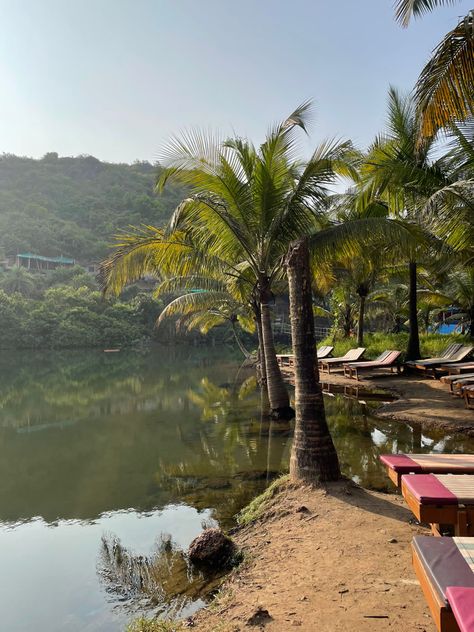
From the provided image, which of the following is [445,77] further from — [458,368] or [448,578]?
[458,368]

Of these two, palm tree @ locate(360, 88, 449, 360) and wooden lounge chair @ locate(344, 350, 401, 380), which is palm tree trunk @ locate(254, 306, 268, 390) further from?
palm tree @ locate(360, 88, 449, 360)

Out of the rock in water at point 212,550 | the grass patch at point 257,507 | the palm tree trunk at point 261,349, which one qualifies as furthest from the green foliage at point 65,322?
the rock in water at point 212,550

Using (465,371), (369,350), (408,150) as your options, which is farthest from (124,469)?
(369,350)

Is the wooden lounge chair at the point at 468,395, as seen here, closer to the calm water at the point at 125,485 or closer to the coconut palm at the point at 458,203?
the calm water at the point at 125,485

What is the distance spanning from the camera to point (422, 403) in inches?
407

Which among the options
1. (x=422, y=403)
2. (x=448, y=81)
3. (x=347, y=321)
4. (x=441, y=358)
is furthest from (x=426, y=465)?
(x=347, y=321)

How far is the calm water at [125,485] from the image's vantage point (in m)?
4.10

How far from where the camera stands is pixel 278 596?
10.3 ft

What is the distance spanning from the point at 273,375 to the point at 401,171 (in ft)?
18.3

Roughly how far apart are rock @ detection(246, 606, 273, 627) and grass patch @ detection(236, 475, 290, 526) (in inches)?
77.7

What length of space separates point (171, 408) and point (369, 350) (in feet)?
27.7

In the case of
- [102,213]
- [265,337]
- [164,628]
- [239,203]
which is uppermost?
[102,213]

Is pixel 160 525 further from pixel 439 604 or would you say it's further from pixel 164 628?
pixel 439 604

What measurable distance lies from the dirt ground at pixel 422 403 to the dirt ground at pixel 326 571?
4450 mm
